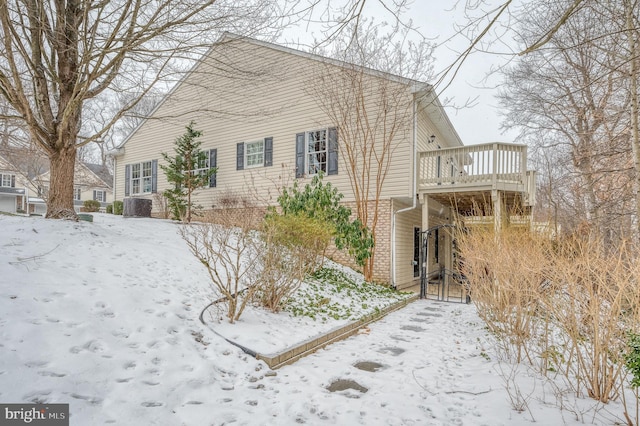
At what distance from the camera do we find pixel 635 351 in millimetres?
2432

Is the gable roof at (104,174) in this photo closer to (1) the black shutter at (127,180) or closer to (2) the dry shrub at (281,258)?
(1) the black shutter at (127,180)

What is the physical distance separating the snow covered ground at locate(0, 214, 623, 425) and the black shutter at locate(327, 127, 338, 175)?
250 inches

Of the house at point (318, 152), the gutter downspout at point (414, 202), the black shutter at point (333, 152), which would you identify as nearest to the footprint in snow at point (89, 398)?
the house at point (318, 152)

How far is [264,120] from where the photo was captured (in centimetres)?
1228

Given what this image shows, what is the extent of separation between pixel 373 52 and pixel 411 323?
337 inches

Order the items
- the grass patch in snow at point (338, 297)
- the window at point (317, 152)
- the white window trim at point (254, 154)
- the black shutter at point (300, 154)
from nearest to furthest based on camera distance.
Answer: the grass patch in snow at point (338, 297), the window at point (317, 152), the black shutter at point (300, 154), the white window trim at point (254, 154)

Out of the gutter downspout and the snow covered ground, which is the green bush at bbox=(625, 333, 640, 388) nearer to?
the snow covered ground

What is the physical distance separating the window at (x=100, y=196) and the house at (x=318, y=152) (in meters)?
22.3

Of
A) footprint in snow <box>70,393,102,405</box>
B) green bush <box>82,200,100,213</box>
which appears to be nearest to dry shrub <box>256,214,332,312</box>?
footprint in snow <box>70,393,102,405</box>

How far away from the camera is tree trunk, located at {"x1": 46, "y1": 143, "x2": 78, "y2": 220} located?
7.33m

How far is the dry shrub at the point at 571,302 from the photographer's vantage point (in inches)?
116

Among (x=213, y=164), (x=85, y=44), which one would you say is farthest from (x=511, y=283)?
(x=213, y=164)

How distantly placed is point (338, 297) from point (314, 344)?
8.59ft

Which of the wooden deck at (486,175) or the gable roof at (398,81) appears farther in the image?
the gable roof at (398,81)
